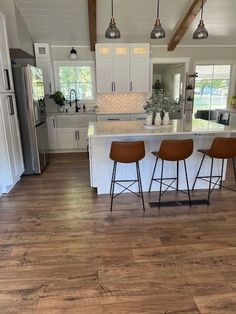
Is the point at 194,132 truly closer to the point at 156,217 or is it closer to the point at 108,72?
the point at 156,217

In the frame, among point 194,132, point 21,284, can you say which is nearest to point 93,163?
point 194,132

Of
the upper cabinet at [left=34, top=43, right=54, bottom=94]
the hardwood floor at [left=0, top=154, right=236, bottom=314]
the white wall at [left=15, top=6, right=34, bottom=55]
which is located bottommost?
the hardwood floor at [left=0, top=154, right=236, bottom=314]

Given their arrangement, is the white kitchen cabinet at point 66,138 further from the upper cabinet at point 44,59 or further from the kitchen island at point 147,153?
the kitchen island at point 147,153

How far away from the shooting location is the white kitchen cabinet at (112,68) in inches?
217

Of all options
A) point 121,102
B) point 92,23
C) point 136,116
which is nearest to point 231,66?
point 136,116

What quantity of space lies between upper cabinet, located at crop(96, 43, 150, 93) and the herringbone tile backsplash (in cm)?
38

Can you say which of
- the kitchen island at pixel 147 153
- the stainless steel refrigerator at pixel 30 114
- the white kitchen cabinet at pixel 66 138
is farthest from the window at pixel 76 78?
the kitchen island at pixel 147 153

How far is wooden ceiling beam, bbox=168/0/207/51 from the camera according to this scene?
4.48 metres

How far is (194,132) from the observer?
306 cm

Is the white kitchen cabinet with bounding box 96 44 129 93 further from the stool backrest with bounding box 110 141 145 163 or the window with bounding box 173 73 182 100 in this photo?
the stool backrest with bounding box 110 141 145 163

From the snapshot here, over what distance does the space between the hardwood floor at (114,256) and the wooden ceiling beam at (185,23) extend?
11.5 ft

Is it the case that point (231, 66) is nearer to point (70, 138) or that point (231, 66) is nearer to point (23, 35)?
point (70, 138)

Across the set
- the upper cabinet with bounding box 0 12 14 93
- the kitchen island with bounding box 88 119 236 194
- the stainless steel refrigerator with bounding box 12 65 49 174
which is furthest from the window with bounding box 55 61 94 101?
the kitchen island with bounding box 88 119 236 194

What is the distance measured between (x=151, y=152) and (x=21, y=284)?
2.21 meters
